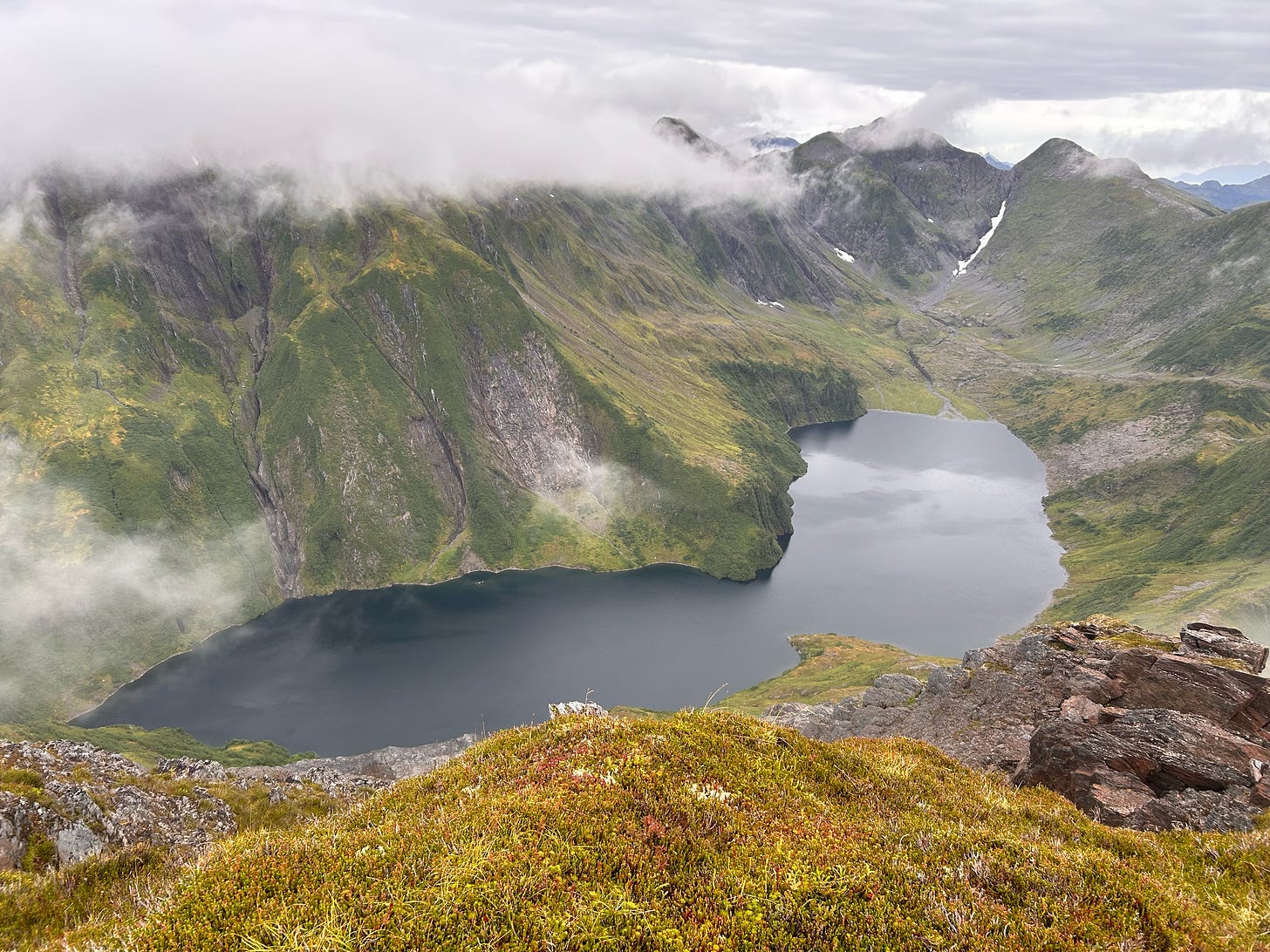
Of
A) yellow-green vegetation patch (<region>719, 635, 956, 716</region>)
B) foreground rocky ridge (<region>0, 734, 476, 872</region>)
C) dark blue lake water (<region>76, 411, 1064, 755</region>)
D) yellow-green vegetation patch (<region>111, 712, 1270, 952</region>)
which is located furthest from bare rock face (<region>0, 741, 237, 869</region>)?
dark blue lake water (<region>76, 411, 1064, 755</region>)

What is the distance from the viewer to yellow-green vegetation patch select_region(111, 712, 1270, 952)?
931 cm

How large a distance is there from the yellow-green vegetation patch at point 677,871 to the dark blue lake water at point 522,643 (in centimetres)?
10392

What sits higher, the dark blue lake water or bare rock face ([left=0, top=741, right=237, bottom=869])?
bare rock face ([left=0, top=741, right=237, bottom=869])

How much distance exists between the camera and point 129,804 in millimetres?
28578

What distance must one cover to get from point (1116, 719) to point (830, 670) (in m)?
110

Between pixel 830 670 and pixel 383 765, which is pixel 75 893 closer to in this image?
pixel 383 765

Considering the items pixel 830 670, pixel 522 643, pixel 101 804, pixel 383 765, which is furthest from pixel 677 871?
pixel 522 643

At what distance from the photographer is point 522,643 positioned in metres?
156

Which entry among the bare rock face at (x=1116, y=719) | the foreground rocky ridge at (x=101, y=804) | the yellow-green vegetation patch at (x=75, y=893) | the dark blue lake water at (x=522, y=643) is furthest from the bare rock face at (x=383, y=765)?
the yellow-green vegetation patch at (x=75, y=893)

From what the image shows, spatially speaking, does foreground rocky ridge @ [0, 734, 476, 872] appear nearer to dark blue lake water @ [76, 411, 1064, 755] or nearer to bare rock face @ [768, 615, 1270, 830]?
bare rock face @ [768, 615, 1270, 830]

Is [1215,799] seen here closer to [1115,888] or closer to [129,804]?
[1115,888]

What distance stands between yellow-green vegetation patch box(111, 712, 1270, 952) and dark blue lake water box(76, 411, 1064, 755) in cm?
10392

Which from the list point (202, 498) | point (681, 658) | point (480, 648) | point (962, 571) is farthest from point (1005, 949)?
point (202, 498)

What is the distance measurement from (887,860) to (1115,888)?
3.96 meters
